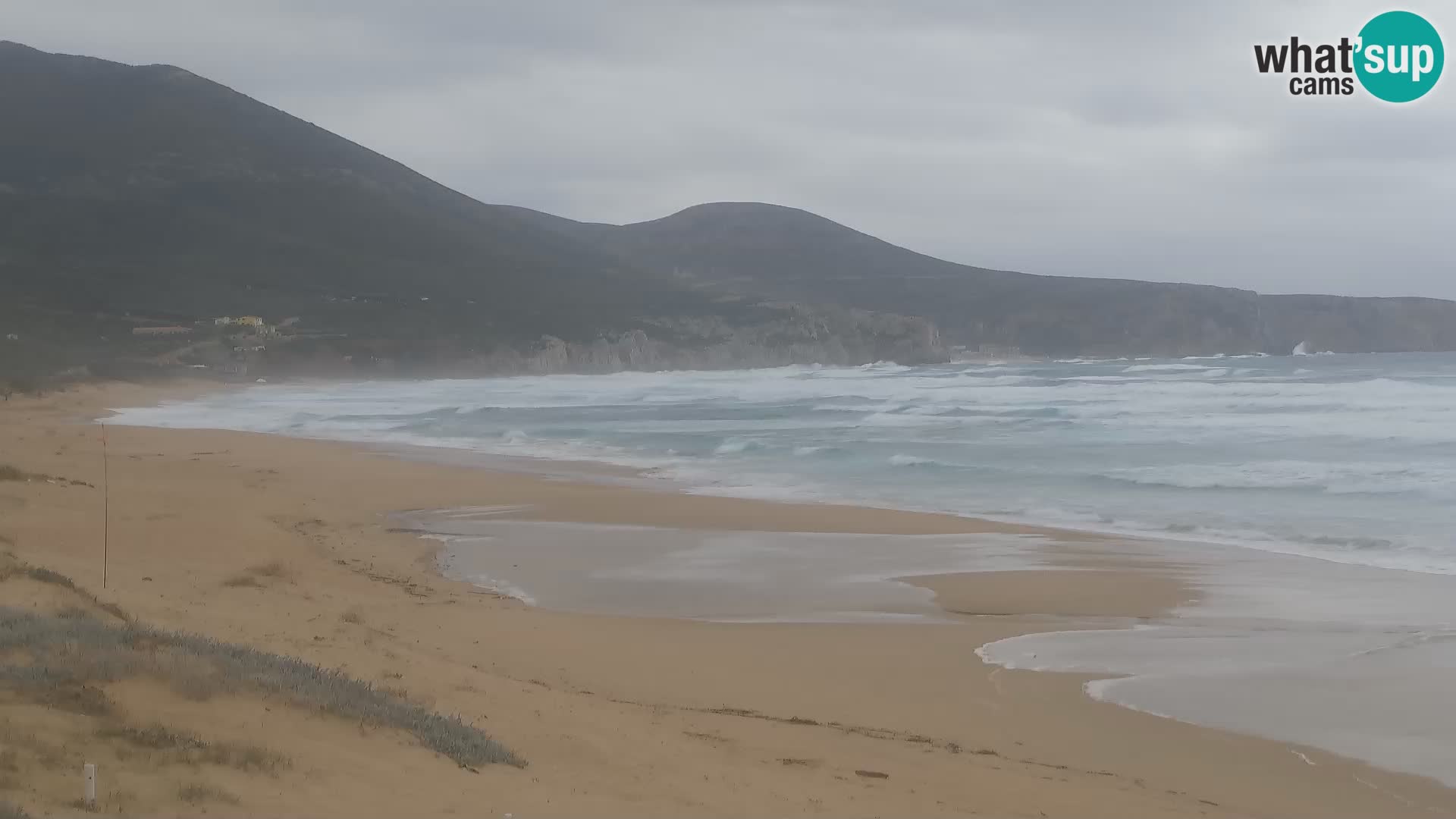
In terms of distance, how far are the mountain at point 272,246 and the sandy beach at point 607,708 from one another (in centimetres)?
6360

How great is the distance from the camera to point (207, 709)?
15.9ft

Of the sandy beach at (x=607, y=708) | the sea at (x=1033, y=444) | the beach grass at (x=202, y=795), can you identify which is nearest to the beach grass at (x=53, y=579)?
the sandy beach at (x=607, y=708)

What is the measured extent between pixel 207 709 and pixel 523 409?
3538cm

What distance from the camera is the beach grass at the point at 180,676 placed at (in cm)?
475

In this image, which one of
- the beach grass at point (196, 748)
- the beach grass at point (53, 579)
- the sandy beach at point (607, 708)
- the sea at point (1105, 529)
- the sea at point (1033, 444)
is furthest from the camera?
the sea at point (1033, 444)

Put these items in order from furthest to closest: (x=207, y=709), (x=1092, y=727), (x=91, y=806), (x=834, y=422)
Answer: (x=834, y=422) < (x=1092, y=727) < (x=207, y=709) < (x=91, y=806)

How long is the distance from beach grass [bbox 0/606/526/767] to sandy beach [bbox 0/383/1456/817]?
0.08m

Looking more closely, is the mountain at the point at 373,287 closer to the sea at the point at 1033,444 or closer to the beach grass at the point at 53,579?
the sea at the point at 1033,444

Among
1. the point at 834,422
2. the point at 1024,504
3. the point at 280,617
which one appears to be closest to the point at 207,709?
the point at 280,617

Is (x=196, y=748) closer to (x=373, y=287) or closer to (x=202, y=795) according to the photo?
(x=202, y=795)

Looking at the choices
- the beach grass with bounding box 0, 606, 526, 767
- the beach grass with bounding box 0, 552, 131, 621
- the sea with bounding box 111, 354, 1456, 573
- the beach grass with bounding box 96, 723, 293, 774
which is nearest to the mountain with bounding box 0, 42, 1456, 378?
the sea with bounding box 111, 354, 1456, 573

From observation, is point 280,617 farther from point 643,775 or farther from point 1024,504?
point 1024,504

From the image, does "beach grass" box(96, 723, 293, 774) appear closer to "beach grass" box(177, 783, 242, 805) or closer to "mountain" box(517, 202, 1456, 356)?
"beach grass" box(177, 783, 242, 805)

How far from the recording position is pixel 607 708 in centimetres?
654
